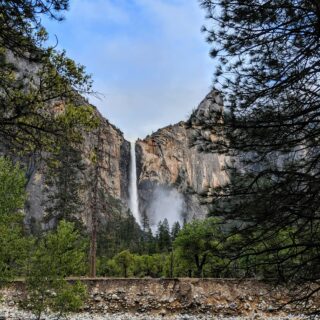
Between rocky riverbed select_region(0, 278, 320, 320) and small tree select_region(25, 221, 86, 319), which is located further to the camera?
rocky riverbed select_region(0, 278, 320, 320)

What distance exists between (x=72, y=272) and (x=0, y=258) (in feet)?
8.17

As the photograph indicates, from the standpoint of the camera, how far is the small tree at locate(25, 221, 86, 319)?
14094 millimetres

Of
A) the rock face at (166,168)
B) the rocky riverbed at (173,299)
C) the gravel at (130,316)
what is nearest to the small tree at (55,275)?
the gravel at (130,316)

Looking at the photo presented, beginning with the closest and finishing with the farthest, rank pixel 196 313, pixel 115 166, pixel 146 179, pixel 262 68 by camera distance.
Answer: pixel 262 68
pixel 196 313
pixel 115 166
pixel 146 179

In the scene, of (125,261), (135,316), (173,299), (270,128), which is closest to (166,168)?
(125,261)

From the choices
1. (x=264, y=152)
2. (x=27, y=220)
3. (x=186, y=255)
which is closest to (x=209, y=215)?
(x=264, y=152)

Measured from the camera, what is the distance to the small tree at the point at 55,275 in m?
14.1

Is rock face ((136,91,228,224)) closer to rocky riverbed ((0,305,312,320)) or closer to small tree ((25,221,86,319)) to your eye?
rocky riverbed ((0,305,312,320))

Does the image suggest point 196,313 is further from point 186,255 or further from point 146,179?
point 146,179

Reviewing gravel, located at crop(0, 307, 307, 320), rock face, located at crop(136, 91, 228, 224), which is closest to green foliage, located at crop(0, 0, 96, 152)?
gravel, located at crop(0, 307, 307, 320)

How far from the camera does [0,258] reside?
14.8 meters

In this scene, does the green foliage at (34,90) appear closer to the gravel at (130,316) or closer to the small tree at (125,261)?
the gravel at (130,316)

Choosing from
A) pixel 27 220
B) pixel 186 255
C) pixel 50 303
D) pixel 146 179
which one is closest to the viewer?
pixel 50 303

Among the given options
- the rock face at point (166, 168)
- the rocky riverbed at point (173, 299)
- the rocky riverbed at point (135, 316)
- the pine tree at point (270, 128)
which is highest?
the rock face at point (166, 168)
